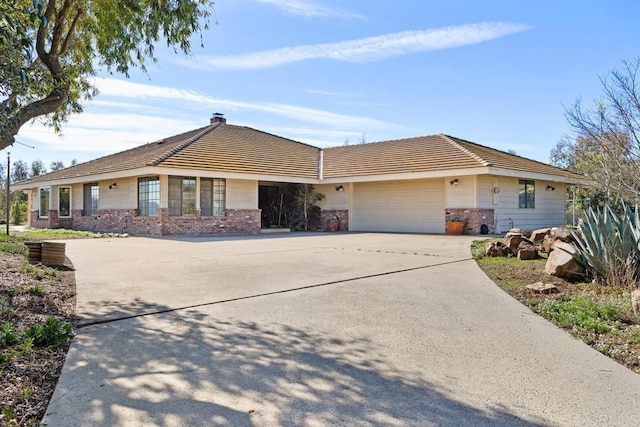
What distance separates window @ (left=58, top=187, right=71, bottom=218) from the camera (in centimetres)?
2312

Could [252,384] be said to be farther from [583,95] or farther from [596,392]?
[583,95]

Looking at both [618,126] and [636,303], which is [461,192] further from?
[636,303]

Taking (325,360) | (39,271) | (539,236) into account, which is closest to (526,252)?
(539,236)

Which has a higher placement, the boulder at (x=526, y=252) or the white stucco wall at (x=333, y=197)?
the white stucco wall at (x=333, y=197)

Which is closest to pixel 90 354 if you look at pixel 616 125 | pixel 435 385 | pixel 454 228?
pixel 435 385

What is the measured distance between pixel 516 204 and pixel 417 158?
5.02 m

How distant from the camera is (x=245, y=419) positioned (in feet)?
8.12

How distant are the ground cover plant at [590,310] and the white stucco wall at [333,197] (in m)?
14.1

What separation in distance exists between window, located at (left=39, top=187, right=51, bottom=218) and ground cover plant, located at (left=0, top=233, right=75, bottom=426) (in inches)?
833

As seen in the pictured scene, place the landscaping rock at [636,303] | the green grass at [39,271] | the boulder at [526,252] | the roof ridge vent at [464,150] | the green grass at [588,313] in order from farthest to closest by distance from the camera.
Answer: the roof ridge vent at [464,150] → the boulder at [526,252] → the green grass at [39,271] → the landscaping rock at [636,303] → the green grass at [588,313]

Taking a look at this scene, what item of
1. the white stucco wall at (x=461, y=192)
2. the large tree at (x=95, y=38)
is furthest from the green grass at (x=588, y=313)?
the white stucco wall at (x=461, y=192)

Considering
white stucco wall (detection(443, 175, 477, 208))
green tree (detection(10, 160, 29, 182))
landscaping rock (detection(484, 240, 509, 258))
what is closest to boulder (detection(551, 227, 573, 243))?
landscaping rock (detection(484, 240, 509, 258))

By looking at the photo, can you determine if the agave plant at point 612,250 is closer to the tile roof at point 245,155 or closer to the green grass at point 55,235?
the tile roof at point 245,155

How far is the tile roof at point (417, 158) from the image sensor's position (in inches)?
685
